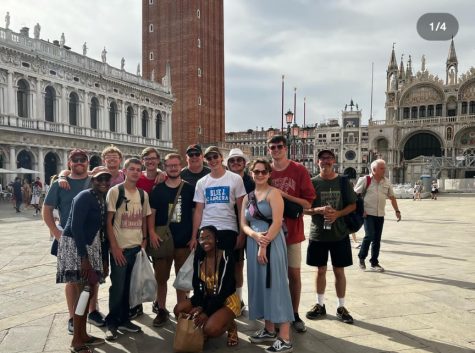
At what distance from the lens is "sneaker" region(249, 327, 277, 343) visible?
12.1 feet

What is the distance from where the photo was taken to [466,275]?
5977 mm

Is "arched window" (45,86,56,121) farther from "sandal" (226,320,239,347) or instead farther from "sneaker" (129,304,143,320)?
"sandal" (226,320,239,347)

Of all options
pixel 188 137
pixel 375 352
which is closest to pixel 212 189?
pixel 375 352

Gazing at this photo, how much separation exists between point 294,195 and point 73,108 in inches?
1165

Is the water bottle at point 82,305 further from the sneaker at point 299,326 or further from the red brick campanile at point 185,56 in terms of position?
the red brick campanile at point 185,56

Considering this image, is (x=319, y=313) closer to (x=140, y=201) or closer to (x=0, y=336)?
(x=140, y=201)

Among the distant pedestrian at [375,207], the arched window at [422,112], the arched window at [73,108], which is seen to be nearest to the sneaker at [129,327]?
the distant pedestrian at [375,207]

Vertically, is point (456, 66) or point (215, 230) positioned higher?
point (456, 66)

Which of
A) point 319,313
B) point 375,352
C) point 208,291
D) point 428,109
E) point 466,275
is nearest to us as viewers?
point 375,352

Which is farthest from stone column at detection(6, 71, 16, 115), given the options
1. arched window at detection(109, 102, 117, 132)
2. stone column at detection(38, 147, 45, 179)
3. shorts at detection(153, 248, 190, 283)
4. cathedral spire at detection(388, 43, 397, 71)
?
cathedral spire at detection(388, 43, 397, 71)

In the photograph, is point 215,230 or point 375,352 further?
point 215,230

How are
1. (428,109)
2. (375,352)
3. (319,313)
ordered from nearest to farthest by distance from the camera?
(375,352)
(319,313)
(428,109)

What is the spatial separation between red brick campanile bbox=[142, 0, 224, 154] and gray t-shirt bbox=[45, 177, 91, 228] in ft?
133

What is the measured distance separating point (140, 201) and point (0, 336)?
6.20 feet
